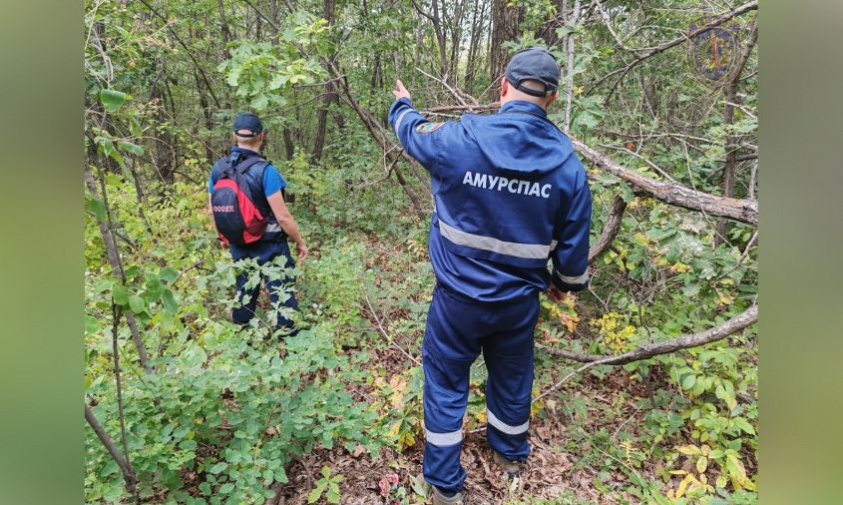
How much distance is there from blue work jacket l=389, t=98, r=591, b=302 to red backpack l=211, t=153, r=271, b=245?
64.2 inches

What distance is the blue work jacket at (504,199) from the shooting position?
6.22ft

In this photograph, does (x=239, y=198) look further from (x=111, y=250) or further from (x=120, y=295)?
(x=120, y=295)

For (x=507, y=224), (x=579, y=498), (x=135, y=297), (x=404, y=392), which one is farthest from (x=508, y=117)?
(x=579, y=498)

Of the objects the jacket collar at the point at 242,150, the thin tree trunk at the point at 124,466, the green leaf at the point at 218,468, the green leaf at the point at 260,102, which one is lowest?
the green leaf at the point at 218,468

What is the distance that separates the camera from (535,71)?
190cm

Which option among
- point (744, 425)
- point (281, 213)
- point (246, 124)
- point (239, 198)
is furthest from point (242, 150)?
point (744, 425)

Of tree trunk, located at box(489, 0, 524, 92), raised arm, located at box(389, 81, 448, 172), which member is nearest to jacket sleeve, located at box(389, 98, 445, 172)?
raised arm, located at box(389, 81, 448, 172)

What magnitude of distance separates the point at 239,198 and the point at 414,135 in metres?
1.75

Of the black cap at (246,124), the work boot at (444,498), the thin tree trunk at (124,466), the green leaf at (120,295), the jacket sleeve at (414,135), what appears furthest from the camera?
the black cap at (246,124)

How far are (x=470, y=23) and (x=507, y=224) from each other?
6.04m

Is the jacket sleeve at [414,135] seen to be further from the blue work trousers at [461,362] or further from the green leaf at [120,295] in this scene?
the green leaf at [120,295]

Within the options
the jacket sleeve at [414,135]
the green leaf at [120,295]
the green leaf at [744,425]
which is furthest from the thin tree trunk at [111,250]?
the green leaf at [744,425]

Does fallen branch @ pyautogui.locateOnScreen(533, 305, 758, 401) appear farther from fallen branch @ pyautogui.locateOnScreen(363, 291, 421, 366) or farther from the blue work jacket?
fallen branch @ pyautogui.locateOnScreen(363, 291, 421, 366)

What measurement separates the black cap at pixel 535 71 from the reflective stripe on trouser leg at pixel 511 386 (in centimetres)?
108
